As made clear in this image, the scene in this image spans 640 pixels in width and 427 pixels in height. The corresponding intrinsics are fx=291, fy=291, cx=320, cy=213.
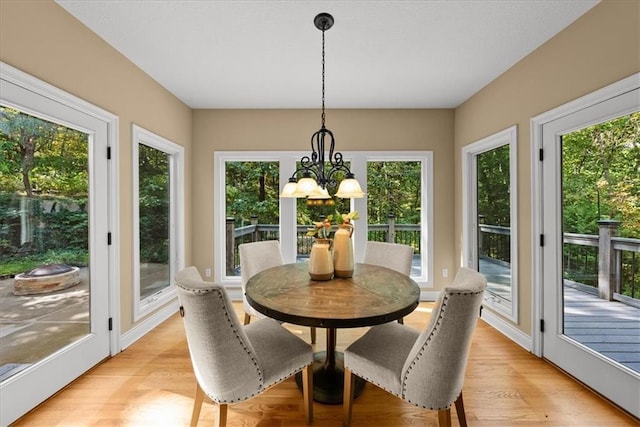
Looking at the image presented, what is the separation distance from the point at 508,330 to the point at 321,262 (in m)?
2.13

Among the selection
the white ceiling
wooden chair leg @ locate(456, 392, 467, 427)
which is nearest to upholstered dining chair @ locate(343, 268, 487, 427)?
wooden chair leg @ locate(456, 392, 467, 427)

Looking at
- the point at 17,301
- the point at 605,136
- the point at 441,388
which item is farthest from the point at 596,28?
the point at 17,301

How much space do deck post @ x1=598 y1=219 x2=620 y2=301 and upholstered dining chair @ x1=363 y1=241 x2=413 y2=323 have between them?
125cm

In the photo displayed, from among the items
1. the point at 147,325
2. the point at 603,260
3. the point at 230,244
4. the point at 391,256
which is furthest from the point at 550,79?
the point at 147,325

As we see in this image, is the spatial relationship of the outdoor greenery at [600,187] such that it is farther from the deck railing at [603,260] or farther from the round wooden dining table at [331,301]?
the round wooden dining table at [331,301]

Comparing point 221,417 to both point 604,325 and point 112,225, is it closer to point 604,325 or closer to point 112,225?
point 112,225

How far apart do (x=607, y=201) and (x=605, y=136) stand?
43cm

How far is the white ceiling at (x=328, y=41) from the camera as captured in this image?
6.26 feet

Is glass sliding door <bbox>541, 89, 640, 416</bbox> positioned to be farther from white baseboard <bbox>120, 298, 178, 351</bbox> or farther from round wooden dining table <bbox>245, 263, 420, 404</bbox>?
white baseboard <bbox>120, 298, 178, 351</bbox>

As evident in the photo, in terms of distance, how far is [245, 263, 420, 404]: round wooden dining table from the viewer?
4.57 ft

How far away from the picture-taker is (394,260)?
8.61ft

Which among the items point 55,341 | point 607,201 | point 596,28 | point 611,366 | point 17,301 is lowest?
point 611,366

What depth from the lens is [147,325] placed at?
2.87 m

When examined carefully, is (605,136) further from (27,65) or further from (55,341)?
(55,341)
